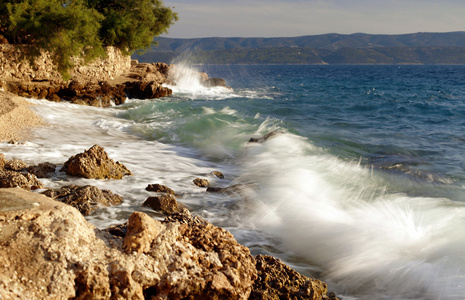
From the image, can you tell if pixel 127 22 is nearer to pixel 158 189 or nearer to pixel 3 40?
pixel 3 40

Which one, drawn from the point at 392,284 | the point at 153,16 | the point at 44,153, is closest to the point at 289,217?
the point at 392,284

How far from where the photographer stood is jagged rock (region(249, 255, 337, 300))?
3734mm

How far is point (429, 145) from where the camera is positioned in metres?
14.2

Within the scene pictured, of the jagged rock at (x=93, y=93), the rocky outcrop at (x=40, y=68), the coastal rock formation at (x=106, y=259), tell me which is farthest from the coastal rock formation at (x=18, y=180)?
the jagged rock at (x=93, y=93)

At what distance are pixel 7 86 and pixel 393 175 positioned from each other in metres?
15.1

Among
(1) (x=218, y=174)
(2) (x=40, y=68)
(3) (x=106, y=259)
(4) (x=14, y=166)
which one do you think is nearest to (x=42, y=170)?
(4) (x=14, y=166)

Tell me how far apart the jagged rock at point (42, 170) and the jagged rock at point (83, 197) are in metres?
1.16

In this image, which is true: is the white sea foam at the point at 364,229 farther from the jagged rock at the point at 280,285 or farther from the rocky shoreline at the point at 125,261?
the rocky shoreline at the point at 125,261

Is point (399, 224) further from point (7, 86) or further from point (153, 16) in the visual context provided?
point (153, 16)

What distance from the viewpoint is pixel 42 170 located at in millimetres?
7230

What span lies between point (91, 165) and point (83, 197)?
1.55 metres

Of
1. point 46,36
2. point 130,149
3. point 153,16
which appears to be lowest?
point 130,149

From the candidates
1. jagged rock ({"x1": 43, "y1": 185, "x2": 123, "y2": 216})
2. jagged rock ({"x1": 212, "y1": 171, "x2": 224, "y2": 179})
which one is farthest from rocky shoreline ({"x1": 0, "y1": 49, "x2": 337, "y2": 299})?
jagged rock ({"x1": 212, "y1": 171, "x2": 224, "y2": 179})

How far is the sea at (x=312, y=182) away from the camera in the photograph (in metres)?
5.28
